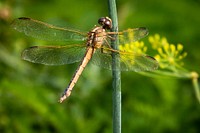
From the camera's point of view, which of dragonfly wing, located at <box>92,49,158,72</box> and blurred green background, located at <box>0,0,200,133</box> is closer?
dragonfly wing, located at <box>92,49,158,72</box>

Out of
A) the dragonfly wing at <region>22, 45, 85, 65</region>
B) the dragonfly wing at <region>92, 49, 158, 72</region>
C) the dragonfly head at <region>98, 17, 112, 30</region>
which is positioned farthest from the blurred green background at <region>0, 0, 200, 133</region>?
the dragonfly head at <region>98, 17, 112, 30</region>

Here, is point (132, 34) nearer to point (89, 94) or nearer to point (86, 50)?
point (86, 50)

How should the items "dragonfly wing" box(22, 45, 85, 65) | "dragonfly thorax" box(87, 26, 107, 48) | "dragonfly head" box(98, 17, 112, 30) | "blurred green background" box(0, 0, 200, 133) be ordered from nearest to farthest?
"dragonfly head" box(98, 17, 112, 30) < "dragonfly thorax" box(87, 26, 107, 48) < "dragonfly wing" box(22, 45, 85, 65) < "blurred green background" box(0, 0, 200, 133)

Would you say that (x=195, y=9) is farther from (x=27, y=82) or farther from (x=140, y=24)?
(x=27, y=82)

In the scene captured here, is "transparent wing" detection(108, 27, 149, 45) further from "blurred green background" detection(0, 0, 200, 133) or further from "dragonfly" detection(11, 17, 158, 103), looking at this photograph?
"blurred green background" detection(0, 0, 200, 133)

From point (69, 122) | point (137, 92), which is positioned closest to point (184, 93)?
point (137, 92)

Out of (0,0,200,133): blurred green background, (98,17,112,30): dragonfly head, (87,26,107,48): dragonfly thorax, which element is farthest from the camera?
(0,0,200,133): blurred green background

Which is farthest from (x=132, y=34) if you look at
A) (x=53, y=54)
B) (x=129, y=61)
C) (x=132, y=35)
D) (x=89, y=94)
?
(x=89, y=94)
